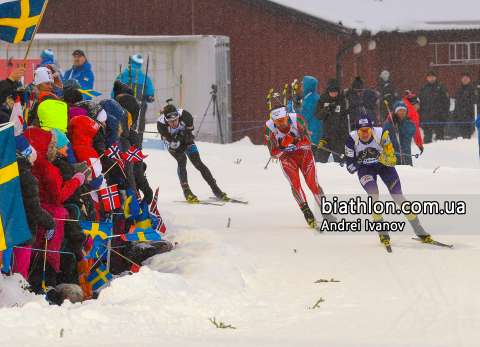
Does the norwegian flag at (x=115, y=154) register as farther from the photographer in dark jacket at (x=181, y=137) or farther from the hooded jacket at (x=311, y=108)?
the hooded jacket at (x=311, y=108)

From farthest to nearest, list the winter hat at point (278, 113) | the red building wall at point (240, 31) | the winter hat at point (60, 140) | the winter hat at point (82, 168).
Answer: the red building wall at point (240, 31) → the winter hat at point (278, 113) → the winter hat at point (82, 168) → the winter hat at point (60, 140)

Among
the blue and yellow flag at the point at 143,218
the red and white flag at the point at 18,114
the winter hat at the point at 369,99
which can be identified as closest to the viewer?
the red and white flag at the point at 18,114

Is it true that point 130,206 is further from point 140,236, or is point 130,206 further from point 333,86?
point 333,86

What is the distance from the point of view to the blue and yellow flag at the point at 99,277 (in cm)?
625

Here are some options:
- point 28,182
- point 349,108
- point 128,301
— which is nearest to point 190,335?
point 128,301

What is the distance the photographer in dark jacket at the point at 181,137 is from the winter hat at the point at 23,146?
19.9ft

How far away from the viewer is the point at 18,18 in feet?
21.8

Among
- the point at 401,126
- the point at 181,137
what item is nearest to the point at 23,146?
the point at 181,137

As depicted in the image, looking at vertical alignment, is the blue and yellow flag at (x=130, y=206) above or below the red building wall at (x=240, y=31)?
below

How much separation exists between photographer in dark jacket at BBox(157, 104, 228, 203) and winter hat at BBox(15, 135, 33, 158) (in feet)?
19.9

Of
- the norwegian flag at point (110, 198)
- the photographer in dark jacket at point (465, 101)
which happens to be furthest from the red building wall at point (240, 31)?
the norwegian flag at point (110, 198)

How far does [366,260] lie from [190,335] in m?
3.07

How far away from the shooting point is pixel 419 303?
5656 millimetres

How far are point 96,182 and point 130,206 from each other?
38.0 inches
